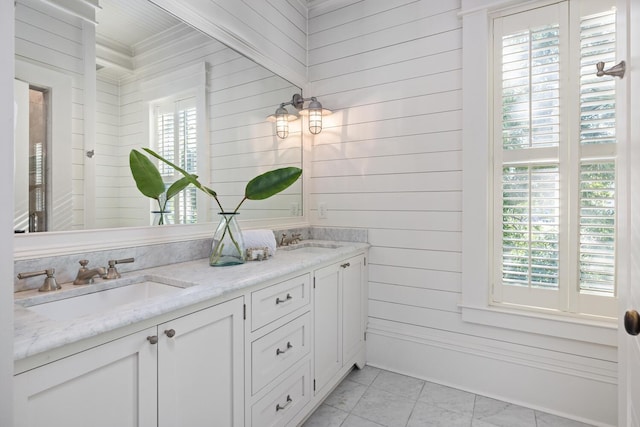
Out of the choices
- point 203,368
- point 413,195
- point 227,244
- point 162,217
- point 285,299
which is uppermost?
point 413,195

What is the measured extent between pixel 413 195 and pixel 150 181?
163 cm

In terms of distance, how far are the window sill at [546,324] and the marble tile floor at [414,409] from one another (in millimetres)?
461

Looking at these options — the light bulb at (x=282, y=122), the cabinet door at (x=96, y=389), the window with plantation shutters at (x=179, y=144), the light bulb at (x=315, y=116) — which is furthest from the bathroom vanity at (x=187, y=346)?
the light bulb at (x=315, y=116)

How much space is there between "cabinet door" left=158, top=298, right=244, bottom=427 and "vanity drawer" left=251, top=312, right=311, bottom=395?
88 mm

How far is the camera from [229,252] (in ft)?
5.25

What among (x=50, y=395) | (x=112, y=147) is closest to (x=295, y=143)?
(x=112, y=147)

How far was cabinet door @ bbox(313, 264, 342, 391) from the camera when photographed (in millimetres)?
1776

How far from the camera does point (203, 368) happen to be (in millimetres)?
1103

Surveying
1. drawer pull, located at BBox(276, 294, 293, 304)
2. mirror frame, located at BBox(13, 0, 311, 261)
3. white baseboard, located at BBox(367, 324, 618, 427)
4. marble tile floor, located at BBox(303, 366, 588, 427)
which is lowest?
marble tile floor, located at BBox(303, 366, 588, 427)

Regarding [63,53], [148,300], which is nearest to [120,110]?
[63,53]

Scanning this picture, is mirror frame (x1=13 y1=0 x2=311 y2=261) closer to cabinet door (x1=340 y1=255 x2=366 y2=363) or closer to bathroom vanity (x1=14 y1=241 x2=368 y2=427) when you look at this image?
bathroom vanity (x1=14 y1=241 x2=368 y2=427)

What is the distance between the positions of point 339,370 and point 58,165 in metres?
1.80

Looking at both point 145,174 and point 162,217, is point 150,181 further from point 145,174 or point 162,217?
point 162,217

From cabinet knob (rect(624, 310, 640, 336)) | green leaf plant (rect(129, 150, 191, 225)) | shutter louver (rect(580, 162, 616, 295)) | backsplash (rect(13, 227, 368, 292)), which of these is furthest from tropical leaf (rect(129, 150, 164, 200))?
shutter louver (rect(580, 162, 616, 295))
